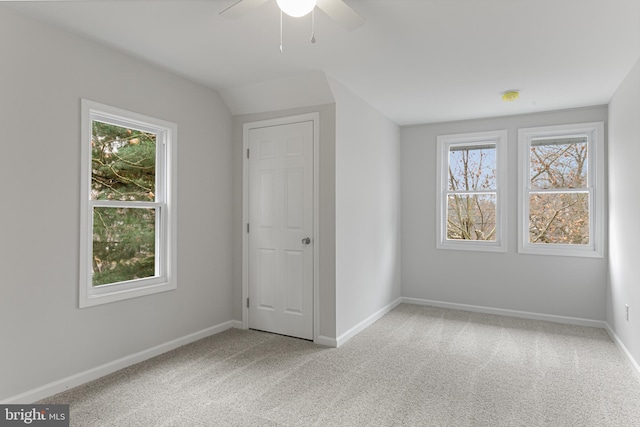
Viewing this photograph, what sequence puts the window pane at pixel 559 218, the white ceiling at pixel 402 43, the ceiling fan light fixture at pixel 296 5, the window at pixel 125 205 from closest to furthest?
the ceiling fan light fixture at pixel 296 5 → the white ceiling at pixel 402 43 → the window at pixel 125 205 → the window pane at pixel 559 218

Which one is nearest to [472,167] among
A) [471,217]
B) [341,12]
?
[471,217]

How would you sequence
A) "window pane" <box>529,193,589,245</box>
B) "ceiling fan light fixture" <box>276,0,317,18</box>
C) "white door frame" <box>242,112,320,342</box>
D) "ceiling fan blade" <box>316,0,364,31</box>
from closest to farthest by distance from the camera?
"ceiling fan light fixture" <box>276,0,317,18</box>
"ceiling fan blade" <box>316,0,364,31</box>
"white door frame" <box>242,112,320,342</box>
"window pane" <box>529,193,589,245</box>

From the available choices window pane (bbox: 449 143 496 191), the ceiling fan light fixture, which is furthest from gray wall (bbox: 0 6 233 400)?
window pane (bbox: 449 143 496 191)

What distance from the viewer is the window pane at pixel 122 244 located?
289 cm

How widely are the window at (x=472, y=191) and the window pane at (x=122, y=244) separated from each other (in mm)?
3504

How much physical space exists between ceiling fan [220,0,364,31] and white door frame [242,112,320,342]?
1522mm

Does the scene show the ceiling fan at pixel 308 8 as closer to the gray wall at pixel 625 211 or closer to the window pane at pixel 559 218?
the gray wall at pixel 625 211

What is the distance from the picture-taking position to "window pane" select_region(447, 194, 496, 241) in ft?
15.7

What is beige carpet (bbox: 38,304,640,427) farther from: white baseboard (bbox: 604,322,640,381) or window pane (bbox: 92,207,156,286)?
window pane (bbox: 92,207,156,286)

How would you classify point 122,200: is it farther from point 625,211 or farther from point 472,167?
point 625,211

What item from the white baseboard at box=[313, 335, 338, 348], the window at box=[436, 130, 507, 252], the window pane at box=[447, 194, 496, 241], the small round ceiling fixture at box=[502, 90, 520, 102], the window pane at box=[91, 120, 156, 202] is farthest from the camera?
the window pane at box=[447, 194, 496, 241]

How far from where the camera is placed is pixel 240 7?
6.49 ft

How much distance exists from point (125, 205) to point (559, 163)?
4602 millimetres

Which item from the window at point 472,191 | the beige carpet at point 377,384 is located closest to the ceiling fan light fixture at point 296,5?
the beige carpet at point 377,384
